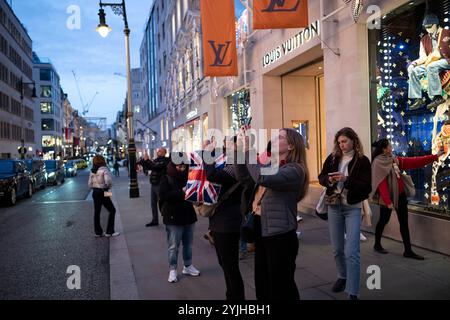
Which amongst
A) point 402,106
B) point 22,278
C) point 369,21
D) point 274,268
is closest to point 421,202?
point 402,106

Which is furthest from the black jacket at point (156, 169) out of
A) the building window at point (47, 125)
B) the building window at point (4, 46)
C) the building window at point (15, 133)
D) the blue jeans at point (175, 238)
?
the building window at point (47, 125)

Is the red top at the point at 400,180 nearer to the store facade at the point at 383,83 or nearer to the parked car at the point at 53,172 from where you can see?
the store facade at the point at 383,83

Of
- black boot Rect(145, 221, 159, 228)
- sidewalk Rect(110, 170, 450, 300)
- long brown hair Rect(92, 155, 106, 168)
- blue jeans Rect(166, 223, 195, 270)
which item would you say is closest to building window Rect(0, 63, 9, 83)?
long brown hair Rect(92, 155, 106, 168)

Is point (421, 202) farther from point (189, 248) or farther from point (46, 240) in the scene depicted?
point (46, 240)

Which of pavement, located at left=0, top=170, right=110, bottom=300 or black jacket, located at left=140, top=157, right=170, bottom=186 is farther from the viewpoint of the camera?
black jacket, located at left=140, top=157, right=170, bottom=186

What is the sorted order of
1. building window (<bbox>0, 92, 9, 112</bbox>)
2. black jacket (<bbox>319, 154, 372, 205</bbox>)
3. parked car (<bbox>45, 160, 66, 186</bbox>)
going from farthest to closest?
1. building window (<bbox>0, 92, 9, 112</bbox>)
2. parked car (<bbox>45, 160, 66, 186</bbox>)
3. black jacket (<bbox>319, 154, 372, 205</bbox>)

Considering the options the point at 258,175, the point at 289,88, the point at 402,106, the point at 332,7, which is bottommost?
the point at 258,175

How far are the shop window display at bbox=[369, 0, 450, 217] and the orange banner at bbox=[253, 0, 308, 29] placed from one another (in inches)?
65.3

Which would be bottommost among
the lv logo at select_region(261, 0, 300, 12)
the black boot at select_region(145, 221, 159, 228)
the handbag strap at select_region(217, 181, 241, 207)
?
the black boot at select_region(145, 221, 159, 228)

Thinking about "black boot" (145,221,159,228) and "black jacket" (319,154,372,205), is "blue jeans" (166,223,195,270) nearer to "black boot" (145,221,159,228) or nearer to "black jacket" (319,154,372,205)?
"black jacket" (319,154,372,205)

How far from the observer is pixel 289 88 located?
1327 cm

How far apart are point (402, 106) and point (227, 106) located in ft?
36.1

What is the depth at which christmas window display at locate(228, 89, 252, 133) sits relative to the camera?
15098mm

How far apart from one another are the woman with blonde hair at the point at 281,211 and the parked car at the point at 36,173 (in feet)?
64.9
